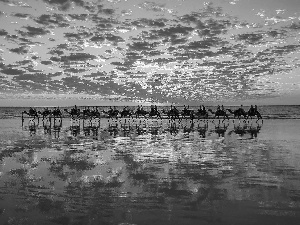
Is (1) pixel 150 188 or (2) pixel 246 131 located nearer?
(1) pixel 150 188

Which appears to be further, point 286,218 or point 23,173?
point 23,173

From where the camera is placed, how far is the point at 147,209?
718 centimetres

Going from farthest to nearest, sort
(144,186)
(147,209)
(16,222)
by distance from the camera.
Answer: (144,186) → (147,209) → (16,222)

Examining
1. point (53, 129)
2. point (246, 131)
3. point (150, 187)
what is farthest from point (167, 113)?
point (150, 187)

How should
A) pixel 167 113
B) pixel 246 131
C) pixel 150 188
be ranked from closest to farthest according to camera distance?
pixel 150 188, pixel 246 131, pixel 167 113

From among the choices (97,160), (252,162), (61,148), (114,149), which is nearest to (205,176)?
(252,162)

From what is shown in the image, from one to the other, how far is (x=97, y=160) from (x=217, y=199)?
21.9ft

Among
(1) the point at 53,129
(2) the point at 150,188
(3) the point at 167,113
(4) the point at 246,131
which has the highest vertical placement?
(3) the point at 167,113

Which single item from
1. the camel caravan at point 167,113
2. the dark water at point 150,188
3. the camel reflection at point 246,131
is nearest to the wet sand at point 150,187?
the dark water at point 150,188

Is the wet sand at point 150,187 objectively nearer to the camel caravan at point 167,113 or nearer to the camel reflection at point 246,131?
the camel reflection at point 246,131

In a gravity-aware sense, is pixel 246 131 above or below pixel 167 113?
below

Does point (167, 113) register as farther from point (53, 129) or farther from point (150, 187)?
point (150, 187)

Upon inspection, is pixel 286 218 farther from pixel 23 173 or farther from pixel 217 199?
pixel 23 173

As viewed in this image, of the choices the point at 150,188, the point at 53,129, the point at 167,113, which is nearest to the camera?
the point at 150,188
